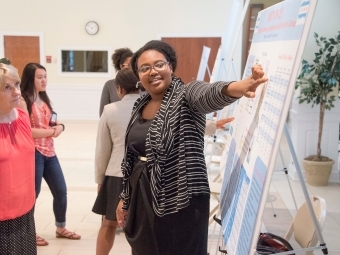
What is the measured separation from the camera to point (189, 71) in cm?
995

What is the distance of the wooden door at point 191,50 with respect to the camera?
966cm

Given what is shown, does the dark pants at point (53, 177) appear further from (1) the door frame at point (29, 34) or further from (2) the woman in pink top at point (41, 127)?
(1) the door frame at point (29, 34)

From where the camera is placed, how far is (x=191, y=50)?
977 centimetres

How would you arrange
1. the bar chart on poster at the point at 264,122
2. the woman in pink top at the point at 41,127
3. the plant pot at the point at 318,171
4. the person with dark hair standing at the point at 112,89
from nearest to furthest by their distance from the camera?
the bar chart on poster at the point at 264,122 → the woman in pink top at the point at 41,127 → the person with dark hair standing at the point at 112,89 → the plant pot at the point at 318,171

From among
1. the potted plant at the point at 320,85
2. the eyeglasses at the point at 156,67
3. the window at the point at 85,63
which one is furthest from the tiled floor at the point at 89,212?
the window at the point at 85,63

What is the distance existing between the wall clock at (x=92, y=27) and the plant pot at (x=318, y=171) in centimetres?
630

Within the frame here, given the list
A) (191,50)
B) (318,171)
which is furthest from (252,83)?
(191,50)

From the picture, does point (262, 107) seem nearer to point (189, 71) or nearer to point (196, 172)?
point (196, 172)

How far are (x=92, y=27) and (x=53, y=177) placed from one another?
7.04 meters

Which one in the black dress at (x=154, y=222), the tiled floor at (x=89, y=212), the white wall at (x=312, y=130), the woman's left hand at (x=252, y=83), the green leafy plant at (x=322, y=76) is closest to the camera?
the woman's left hand at (x=252, y=83)

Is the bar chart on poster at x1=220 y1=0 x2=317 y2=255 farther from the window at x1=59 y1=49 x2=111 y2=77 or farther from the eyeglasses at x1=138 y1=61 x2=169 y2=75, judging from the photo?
the window at x1=59 y1=49 x2=111 y2=77

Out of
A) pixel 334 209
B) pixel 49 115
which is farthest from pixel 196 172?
pixel 334 209

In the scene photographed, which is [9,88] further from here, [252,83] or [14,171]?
[252,83]

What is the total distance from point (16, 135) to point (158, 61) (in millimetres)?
814
